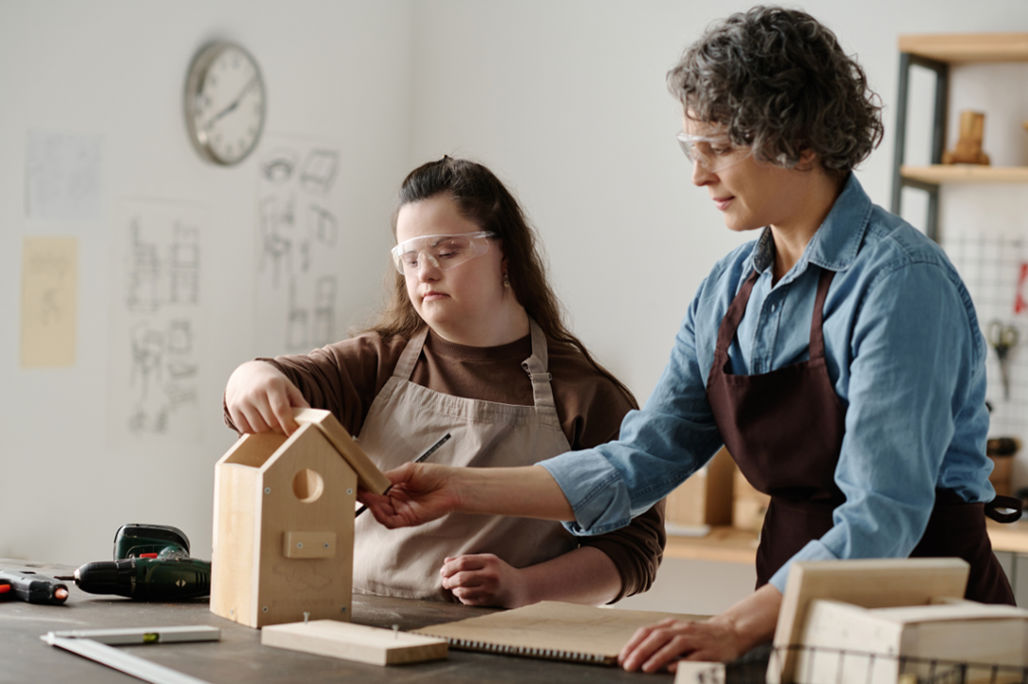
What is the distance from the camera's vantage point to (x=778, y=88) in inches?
56.3

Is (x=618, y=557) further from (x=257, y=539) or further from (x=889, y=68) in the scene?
(x=889, y=68)

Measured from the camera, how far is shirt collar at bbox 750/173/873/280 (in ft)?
4.76

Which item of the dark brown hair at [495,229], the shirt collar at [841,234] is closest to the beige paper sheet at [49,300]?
the dark brown hair at [495,229]

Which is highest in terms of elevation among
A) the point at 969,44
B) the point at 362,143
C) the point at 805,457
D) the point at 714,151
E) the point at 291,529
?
the point at 969,44

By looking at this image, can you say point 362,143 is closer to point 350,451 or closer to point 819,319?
point 350,451

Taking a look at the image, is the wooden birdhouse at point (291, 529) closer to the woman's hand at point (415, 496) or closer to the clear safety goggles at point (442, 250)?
the woman's hand at point (415, 496)

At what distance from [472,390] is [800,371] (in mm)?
649

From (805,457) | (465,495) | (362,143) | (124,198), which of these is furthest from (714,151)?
(362,143)

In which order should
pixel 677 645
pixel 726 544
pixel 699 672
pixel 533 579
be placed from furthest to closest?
1. pixel 726 544
2. pixel 533 579
3. pixel 677 645
4. pixel 699 672

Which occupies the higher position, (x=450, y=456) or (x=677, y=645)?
(x=450, y=456)

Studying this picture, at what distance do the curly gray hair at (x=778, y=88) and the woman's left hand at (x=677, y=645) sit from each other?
55 cm

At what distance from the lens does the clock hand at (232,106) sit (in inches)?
152

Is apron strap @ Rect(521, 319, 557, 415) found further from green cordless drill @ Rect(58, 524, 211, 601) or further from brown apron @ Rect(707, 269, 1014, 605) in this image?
green cordless drill @ Rect(58, 524, 211, 601)

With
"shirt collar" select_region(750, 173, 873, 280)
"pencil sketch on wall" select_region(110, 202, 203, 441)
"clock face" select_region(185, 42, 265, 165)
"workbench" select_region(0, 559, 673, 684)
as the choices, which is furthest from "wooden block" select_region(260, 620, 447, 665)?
"clock face" select_region(185, 42, 265, 165)
